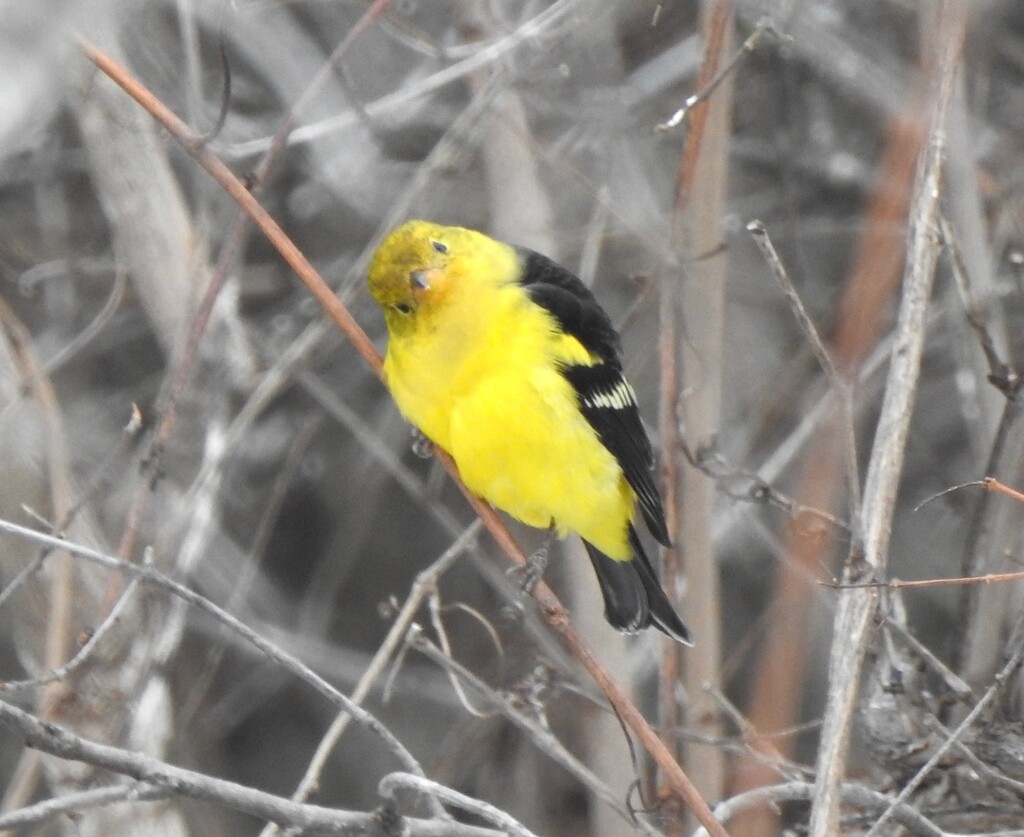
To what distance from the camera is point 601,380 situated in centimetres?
279

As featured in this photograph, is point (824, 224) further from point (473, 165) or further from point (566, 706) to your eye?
point (566, 706)

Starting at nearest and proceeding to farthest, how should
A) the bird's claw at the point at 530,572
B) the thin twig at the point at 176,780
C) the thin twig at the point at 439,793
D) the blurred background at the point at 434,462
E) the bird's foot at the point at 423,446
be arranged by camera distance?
the thin twig at the point at 176,780 → the thin twig at the point at 439,793 → the bird's claw at the point at 530,572 → the blurred background at the point at 434,462 → the bird's foot at the point at 423,446

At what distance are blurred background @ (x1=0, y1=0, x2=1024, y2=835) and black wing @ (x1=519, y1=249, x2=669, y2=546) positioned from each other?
105mm

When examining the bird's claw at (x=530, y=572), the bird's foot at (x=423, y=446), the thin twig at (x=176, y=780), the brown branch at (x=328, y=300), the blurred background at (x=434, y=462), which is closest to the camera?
the thin twig at (x=176, y=780)

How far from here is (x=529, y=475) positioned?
8.67 feet

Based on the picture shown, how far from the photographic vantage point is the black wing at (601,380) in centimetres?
273

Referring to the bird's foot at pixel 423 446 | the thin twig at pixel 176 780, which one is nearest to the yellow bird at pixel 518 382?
the bird's foot at pixel 423 446

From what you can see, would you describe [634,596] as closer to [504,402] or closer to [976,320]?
[504,402]

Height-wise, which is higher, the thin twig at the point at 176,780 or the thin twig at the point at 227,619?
the thin twig at the point at 227,619

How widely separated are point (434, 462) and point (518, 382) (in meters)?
1.29

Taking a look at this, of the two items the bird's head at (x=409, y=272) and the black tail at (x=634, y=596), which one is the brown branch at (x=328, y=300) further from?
the black tail at (x=634, y=596)

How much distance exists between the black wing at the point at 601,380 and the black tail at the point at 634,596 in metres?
0.14

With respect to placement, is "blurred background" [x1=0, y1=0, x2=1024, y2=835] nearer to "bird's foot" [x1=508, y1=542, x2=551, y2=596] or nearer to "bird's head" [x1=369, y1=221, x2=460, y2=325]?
"bird's foot" [x1=508, y1=542, x2=551, y2=596]

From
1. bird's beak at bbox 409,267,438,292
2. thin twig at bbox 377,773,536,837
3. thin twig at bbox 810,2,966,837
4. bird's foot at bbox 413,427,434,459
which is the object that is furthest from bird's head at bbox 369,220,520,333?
thin twig at bbox 377,773,536,837
